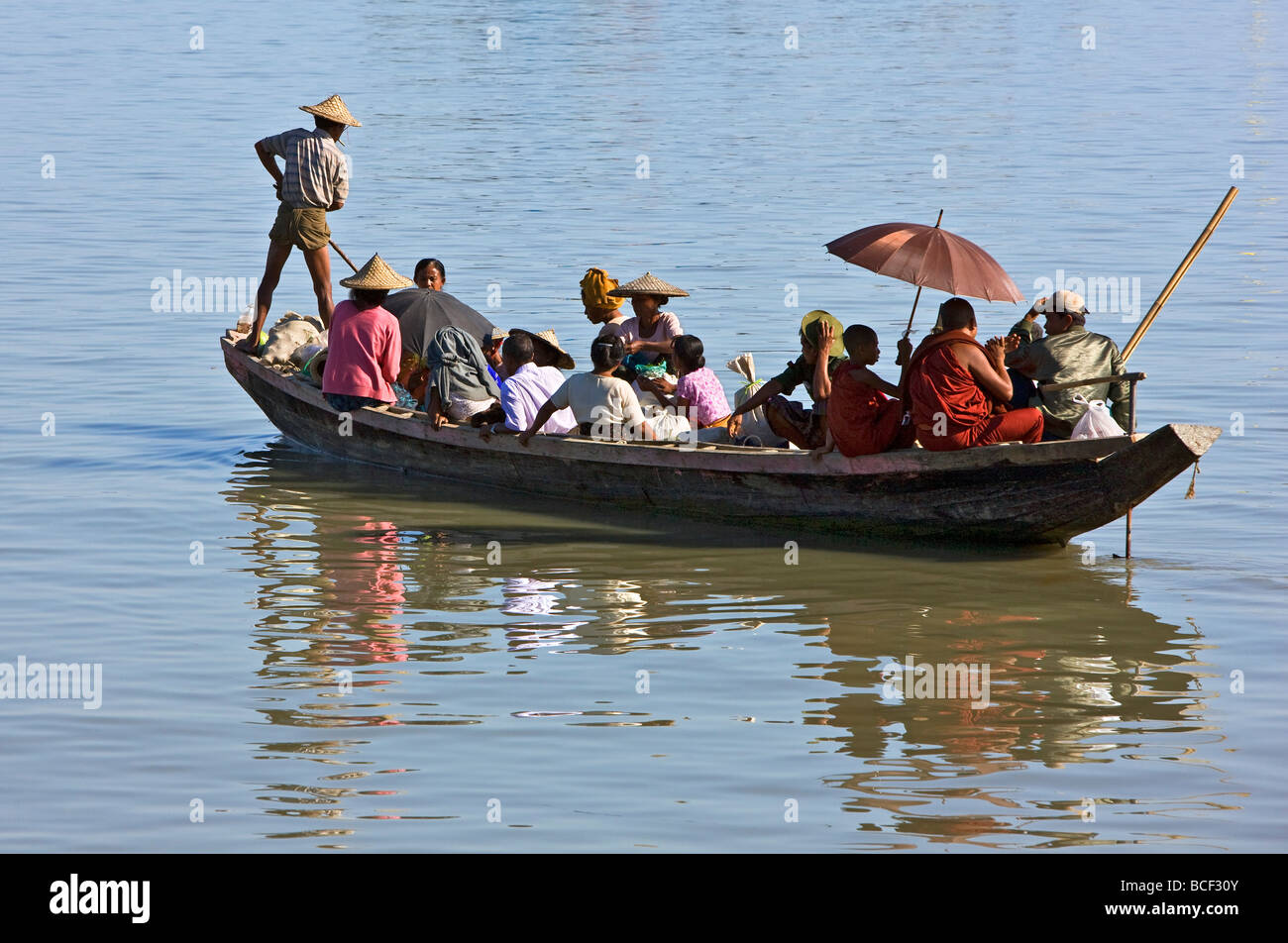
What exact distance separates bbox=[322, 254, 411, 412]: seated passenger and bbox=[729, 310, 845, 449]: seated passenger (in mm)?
2037

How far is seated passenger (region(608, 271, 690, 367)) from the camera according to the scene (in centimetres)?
927

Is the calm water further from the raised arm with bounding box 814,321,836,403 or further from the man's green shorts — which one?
the man's green shorts

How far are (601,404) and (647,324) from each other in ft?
3.17

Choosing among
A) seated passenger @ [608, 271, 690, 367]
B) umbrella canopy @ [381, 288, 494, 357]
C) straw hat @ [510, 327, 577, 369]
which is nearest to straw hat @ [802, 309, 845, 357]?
seated passenger @ [608, 271, 690, 367]

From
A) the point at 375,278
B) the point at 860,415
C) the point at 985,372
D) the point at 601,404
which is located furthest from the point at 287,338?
the point at 985,372

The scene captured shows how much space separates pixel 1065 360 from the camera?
8000 mm

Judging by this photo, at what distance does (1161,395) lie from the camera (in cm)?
Result: 1161

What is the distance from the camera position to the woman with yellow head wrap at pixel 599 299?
9945 millimetres

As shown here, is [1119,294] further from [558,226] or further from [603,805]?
[603,805]

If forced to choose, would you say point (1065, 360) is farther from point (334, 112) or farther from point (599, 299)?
point (334, 112)

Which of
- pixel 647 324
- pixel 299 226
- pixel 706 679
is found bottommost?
pixel 706 679

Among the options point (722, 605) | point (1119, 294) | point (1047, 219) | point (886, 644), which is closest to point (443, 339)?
point (722, 605)

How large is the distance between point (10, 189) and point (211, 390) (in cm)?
936

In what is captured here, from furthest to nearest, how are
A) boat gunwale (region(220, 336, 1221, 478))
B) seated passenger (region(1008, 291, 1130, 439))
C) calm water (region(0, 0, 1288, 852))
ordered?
seated passenger (region(1008, 291, 1130, 439)), boat gunwale (region(220, 336, 1221, 478)), calm water (region(0, 0, 1288, 852))
